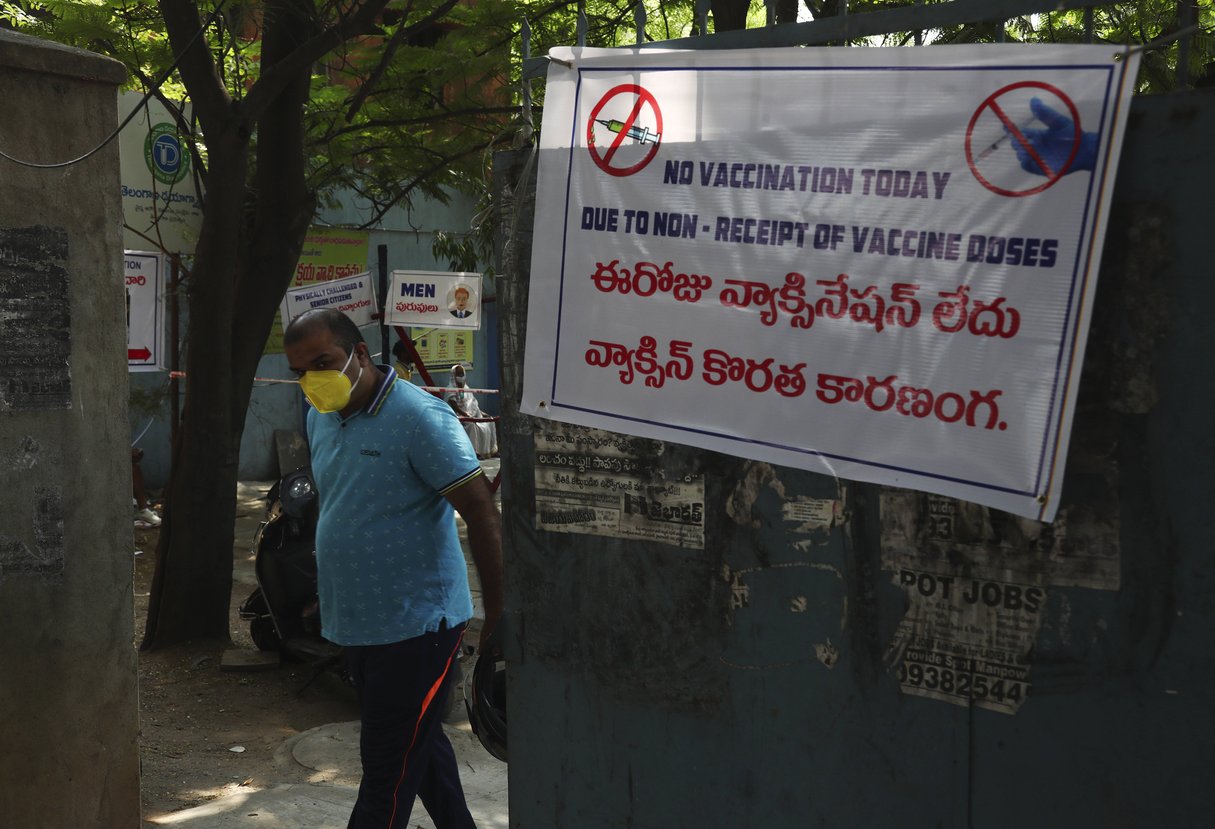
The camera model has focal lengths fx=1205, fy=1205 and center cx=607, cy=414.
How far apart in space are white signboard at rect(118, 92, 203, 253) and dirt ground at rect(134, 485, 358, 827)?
9.30 feet

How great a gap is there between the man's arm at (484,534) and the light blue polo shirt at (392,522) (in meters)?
0.04

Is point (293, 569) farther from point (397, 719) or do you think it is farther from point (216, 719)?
point (397, 719)

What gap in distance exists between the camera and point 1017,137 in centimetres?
220

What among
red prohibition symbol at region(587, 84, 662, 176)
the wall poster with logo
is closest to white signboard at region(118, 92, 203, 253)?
red prohibition symbol at region(587, 84, 662, 176)

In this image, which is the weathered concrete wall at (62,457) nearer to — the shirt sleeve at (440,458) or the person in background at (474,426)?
the shirt sleeve at (440,458)

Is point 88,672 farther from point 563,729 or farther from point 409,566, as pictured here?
point 563,729

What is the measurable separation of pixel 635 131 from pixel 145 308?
21.0 feet

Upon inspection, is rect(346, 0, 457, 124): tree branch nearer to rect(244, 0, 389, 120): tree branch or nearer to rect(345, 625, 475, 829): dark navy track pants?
rect(244, 0, 389, 120): tree branch

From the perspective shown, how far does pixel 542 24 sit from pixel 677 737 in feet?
21.4

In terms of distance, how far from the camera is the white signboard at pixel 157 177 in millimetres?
8195

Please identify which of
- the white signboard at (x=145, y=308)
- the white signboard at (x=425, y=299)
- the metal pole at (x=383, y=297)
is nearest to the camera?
the white signboard at (x=145, y=308)

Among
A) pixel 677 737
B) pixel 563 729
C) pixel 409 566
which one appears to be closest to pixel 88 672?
pixel 409 566

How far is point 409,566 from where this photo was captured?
3518 mm

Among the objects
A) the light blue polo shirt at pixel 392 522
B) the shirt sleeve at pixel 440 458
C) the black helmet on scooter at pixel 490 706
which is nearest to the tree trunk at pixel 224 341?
the light blue polo shirt at pixel 392 522
